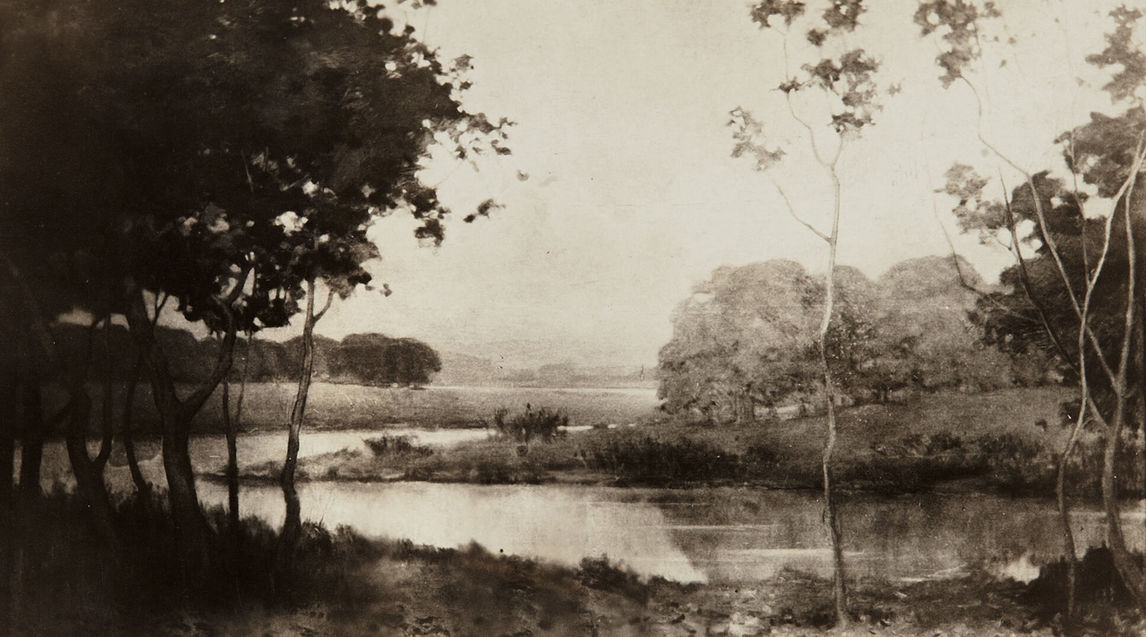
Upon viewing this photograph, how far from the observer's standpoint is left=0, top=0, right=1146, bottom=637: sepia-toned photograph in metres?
4.75

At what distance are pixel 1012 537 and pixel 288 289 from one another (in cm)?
439

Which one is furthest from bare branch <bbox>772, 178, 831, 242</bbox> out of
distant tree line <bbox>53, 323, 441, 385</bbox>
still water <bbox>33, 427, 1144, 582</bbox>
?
distant tree line <bbox>53, 323, 441, 385</bbox>

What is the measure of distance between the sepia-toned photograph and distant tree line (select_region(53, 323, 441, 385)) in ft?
0.08

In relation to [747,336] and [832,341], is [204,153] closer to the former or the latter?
[747,336]

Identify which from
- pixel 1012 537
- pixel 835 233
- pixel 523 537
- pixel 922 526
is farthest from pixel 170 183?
pixel 1012 537

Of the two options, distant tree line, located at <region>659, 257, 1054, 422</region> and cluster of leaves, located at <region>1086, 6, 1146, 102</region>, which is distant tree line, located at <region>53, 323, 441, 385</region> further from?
cluster of leaves, located at <region>1086, 6, 1146, 102</region>

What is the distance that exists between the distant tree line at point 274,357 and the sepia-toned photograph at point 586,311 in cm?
2

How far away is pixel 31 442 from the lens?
16.5 ft

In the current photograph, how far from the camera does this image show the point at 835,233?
481 cm

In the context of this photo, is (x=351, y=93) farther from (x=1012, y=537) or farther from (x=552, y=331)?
(x=1012, y=537)


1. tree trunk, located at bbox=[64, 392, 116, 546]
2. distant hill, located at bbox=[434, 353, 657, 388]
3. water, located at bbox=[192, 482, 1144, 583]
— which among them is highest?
distant hill, located at bbox=[434, 353, 657, 388]

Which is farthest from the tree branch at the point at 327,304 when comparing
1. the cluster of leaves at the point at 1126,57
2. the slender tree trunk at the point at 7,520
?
the cluster of leaves at the point at 1126,57

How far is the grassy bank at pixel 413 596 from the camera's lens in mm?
4703

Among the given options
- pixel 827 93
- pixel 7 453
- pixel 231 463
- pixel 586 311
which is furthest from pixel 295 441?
pixel 827 93
